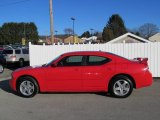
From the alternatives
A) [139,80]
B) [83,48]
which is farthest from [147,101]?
[83,48]

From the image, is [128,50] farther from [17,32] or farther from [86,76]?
[17,32]

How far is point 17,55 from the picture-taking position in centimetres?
2770

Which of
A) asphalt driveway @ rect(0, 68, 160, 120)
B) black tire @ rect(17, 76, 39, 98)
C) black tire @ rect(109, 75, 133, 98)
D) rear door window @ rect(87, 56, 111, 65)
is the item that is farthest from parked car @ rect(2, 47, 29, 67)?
black tire @ rect(109, 75, 133, 98)

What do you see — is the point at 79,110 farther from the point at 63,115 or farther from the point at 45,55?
the point at 45,55

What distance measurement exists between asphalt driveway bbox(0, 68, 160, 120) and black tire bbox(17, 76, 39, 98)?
20 cm

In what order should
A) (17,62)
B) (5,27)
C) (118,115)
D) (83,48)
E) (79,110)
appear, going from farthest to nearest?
(5,27) < (17,62) < (83,48) < (79,110) < (118,115)

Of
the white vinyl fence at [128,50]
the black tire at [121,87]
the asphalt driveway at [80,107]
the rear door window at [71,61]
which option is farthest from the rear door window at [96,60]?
the white vinyl fence at [128,50]

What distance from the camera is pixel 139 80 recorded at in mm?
10188

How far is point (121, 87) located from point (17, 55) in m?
18.7

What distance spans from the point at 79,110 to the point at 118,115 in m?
1.10

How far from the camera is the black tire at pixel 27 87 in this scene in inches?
415

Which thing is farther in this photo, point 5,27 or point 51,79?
point 5,27

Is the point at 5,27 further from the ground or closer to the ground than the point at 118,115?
further from the ground

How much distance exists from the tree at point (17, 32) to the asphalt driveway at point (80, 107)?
9273 centimetres
